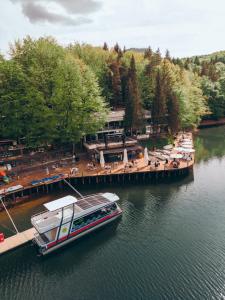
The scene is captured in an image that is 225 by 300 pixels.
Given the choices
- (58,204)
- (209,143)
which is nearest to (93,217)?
(58,204)

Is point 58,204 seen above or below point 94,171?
above

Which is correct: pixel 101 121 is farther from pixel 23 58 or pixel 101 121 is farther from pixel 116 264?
pixel 116 264

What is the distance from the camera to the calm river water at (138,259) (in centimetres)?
2475

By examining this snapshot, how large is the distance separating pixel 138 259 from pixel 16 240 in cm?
1571

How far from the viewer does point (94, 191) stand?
46.2 meters

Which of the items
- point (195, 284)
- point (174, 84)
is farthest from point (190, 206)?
point (174, 84)

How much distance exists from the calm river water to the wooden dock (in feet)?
2.50

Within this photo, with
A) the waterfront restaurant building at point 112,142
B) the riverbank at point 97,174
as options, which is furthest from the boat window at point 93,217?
the waterfront restaurant building at point 112,142

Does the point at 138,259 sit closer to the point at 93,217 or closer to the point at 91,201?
the point at 93,217

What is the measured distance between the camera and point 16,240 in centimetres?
3195

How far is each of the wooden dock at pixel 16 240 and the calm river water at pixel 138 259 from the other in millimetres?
763

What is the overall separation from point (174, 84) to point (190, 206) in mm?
52875

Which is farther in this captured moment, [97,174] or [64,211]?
[97,174]

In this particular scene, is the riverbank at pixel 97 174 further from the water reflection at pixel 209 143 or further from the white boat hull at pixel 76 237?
the water reflection at pixel 209 143
